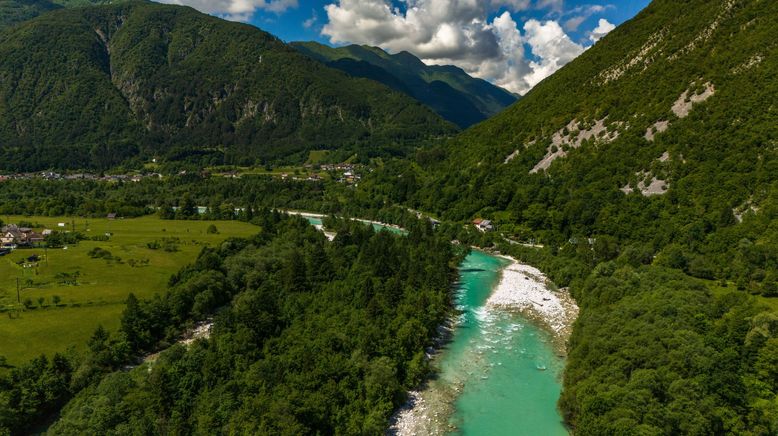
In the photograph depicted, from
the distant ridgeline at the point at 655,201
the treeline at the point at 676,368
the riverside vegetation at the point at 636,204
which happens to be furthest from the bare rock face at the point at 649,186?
the treeline at the point at 676,368

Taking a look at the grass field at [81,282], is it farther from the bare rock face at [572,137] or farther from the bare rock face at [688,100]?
the bare rock face at [688,100]

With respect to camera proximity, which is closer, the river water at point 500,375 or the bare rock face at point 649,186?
the river water at point 500,375

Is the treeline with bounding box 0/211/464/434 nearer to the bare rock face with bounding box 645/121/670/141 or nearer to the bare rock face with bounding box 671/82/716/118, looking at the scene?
the bare rock face with bounding box 645/121/670/141

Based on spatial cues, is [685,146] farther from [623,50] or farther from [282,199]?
[282,199]

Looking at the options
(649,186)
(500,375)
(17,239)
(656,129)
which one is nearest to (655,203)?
(649,186)

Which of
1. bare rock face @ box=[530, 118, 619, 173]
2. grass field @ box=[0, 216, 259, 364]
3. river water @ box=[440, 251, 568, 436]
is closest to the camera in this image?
river water @ box=[440, 251, 568, 436]

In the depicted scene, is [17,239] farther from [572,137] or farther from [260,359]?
[572,137]

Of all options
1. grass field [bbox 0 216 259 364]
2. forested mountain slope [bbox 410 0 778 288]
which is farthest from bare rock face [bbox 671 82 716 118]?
grass field [bbox 0 216 259 364]
